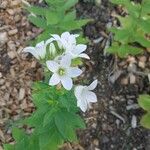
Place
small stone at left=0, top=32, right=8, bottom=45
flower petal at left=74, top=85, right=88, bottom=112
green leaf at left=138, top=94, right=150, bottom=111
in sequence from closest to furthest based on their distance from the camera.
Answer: flower petal at left=74, top=85, right=88, bottom=112, green leaf at left=138, top=94, right=150, bottom=111, small stone at left=0, top=32, right=8, bottom=45

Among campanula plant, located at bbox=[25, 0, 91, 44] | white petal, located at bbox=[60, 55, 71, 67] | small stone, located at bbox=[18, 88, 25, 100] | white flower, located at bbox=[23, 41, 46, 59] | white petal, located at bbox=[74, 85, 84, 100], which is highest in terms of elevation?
campanula plant, located at bbox=[25, 0, 91, 44]

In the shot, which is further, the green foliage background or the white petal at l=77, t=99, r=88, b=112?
the green foliage background

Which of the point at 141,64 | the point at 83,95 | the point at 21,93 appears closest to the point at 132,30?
the point at 141,64

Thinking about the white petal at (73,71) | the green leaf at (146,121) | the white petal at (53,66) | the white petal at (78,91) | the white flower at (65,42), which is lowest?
Answer: the green leaf at (146,121)

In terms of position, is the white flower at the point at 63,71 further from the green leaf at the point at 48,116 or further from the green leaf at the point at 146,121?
the green leaf at the point at 146,121

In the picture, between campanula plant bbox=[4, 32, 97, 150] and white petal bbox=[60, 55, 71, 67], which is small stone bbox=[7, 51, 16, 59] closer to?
campanula plant bbox=[4, 32, 97, 150]

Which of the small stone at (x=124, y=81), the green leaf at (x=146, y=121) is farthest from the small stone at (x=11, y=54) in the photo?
the green leaf at (x=146, y=121)

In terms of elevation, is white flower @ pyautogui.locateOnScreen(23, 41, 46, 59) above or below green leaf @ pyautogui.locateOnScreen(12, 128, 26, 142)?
above

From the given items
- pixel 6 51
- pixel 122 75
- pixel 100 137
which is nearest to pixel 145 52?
pixel 122 75

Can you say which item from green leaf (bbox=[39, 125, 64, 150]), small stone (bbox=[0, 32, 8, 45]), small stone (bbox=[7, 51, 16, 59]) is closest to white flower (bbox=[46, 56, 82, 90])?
green leaf (bbox=[39, 125, 64, 150])
